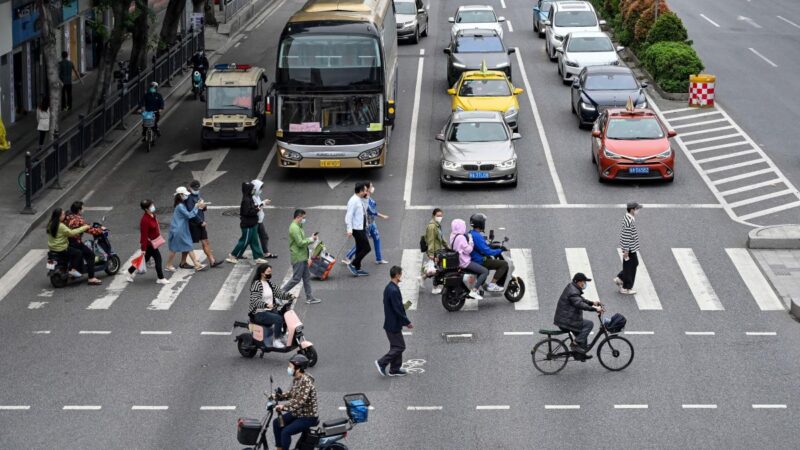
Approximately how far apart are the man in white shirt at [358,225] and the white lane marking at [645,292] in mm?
5388

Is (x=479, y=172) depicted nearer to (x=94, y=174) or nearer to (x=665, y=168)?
(x=665, y=168)

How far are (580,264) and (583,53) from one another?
19.1 metres

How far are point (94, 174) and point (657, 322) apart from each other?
17.3 meters

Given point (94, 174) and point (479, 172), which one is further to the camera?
point (94, 174)

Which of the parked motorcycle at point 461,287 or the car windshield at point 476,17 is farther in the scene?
the car windshield at point 476,17

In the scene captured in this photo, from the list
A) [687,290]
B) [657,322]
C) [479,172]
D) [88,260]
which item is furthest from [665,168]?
[88,260]

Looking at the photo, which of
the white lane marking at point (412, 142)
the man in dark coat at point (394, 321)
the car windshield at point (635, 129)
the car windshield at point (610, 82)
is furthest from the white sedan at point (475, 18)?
Answer: the man in dark coat at point (394, 321)

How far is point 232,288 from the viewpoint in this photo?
26062 mm

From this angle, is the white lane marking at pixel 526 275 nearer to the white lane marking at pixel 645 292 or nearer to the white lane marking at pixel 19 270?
the white lane marking at pixel 645 292

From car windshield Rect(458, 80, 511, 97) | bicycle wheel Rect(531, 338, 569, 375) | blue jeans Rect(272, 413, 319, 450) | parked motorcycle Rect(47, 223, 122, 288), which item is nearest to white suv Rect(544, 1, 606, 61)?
car windshield Rect(458, 80, 511, 97)

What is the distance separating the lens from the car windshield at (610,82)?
39438 mm

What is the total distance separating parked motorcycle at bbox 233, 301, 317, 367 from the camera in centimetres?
2161

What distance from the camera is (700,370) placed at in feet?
70.2

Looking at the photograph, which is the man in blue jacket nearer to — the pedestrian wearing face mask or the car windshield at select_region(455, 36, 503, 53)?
the pedestrian wearing face mask
